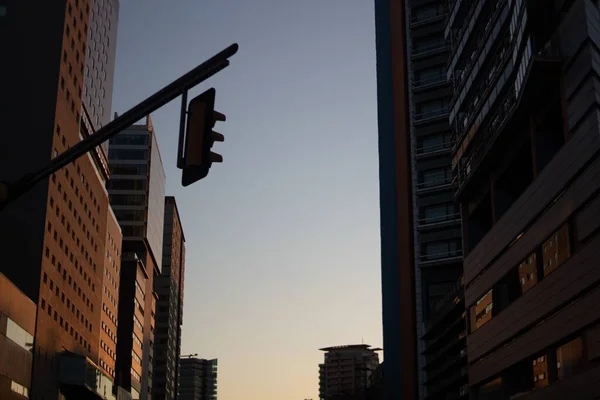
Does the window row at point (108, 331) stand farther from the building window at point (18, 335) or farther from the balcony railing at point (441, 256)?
the building window at point (18, 335)

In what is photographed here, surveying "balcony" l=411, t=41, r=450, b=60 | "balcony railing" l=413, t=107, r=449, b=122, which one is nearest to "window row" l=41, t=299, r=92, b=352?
"balcony railing" l=413, t=107, r=449, b=122

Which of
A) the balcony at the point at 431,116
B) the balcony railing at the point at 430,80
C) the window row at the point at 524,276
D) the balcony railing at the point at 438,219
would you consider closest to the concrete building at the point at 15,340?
the window row at the point at 524,276

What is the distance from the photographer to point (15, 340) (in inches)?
2857

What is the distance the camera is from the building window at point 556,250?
50.8m

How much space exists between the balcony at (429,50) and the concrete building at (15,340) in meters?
64.9

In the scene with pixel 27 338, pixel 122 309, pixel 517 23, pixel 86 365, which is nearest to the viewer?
pixel 517 23

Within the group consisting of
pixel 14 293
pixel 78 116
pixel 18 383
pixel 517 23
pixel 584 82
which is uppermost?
pixel 78 116

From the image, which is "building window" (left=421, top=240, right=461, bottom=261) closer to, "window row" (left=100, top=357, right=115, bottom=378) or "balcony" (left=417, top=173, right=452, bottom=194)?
"balcony" (left=417, top=173, right=452, bottom=194)

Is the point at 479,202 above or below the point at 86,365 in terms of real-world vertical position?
above

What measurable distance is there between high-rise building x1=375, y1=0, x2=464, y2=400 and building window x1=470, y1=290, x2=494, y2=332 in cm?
3872

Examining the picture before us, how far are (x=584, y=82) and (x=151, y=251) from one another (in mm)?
134381

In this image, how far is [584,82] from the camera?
4878 centimetres

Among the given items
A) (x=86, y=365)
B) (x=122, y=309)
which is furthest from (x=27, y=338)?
(x=122, y=309)

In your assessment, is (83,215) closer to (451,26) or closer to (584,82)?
(451,26)
